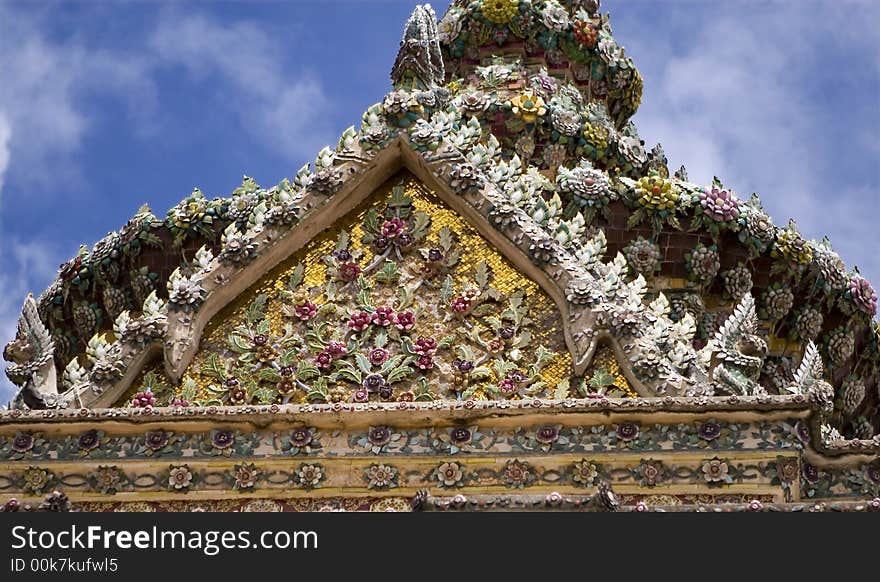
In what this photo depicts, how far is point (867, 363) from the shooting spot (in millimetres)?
13758

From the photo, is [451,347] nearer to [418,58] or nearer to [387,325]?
[387,325]

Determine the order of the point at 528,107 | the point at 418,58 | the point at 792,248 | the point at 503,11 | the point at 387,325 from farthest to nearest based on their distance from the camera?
the point at 503,11
the point at 528,107
the point at 792,248
the point at 418,58
the point at 387,325

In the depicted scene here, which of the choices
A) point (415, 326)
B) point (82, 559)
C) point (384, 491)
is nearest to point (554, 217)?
point (415, 326)

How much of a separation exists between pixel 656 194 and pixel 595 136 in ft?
4.36

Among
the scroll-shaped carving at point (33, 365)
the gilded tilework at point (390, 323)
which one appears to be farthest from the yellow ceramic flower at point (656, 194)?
the scroll-shaped carving at point (33, 365)

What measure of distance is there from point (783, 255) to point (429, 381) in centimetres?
371

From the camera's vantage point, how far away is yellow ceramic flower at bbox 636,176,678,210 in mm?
13039

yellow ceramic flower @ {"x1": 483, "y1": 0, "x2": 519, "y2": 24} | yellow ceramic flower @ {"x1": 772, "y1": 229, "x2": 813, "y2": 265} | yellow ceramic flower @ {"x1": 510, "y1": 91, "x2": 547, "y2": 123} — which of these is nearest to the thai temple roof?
yellow ceramic flower @ {"x1": 772, "y1": 229, "x2": 813, "y2": 265}

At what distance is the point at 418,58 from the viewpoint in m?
11.7

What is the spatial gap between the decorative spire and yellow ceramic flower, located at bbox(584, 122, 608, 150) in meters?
2.46

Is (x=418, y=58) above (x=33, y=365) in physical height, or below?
above

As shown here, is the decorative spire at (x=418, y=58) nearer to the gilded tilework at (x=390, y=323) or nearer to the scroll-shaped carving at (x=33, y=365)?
the gilded tilework at (x=390, y=323)

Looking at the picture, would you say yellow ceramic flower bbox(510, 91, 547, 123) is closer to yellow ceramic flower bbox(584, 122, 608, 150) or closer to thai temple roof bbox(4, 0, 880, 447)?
yellow ceramic flower bbox(584, 122, 608, 150)

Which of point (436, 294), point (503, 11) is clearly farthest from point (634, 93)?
point (436, 294)
